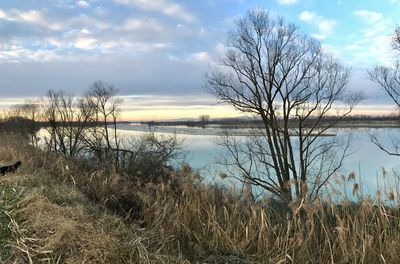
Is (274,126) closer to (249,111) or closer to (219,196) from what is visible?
(249,111)

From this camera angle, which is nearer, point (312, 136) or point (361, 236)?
point (361, 236)

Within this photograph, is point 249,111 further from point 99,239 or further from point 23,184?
point 99,239

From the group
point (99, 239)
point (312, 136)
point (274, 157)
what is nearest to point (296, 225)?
point (99, 239)

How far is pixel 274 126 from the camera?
34.2 m

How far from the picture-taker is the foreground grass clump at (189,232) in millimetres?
4108

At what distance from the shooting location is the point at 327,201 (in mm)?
5574

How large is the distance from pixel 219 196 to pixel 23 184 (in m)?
3.24

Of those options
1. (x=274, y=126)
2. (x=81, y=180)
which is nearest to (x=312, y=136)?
(x=274, y=126)

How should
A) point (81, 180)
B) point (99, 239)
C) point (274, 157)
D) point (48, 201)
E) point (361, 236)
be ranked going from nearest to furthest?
1. point (99, 239)
2. point (361, 236)
3. point (48, 201)
4. point (81, 180)
5. point (274, 157)

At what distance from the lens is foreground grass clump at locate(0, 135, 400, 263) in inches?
162

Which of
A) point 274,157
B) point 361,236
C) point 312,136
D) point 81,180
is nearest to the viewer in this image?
point 361,236

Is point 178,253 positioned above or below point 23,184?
below

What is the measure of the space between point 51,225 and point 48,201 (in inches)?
42.6

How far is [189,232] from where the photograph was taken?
546 cm
